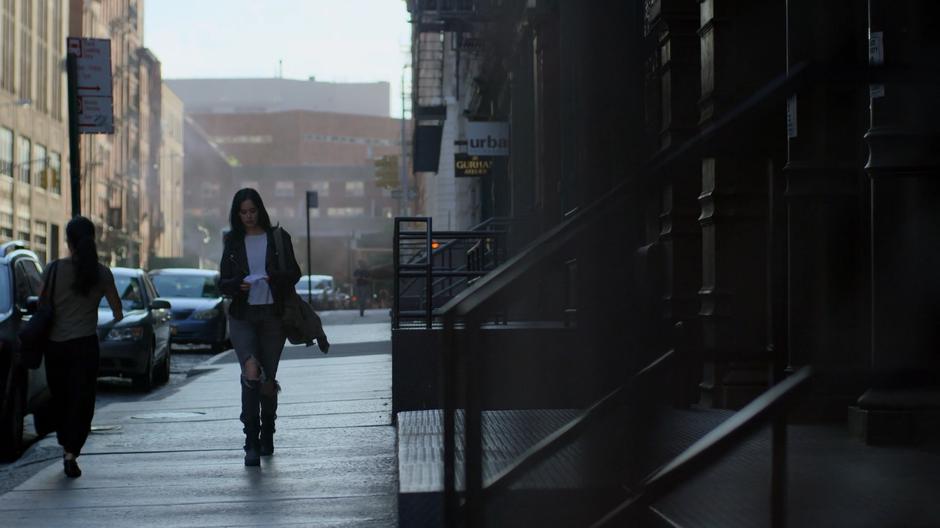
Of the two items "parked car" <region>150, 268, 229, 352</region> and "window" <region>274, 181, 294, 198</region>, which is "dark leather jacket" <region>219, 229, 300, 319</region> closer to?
"parked car" <region>150, 268, 229, 352</region>

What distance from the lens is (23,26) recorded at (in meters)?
59.0

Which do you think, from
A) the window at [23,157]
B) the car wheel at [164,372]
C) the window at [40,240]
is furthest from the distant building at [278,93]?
the car wheel at [164,372]

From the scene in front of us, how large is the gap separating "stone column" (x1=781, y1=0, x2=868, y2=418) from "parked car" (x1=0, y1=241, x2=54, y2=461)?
7812mm

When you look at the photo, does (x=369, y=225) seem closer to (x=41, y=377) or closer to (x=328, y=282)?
(x=328, y=282)

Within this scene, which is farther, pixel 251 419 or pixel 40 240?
pixel 40 240

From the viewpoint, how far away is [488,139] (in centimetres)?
2208

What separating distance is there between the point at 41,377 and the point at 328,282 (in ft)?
176

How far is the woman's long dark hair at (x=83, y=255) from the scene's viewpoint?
30.2 feet

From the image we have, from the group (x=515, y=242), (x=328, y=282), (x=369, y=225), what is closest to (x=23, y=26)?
(x=328, y=282)

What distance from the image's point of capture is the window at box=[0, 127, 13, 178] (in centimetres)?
5572

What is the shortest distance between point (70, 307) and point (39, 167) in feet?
183

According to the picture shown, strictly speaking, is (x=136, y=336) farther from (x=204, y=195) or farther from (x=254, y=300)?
(x=204, y=195)

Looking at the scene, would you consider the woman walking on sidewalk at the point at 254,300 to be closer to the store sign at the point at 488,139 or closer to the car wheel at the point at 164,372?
the car wheel at the point at 164,372

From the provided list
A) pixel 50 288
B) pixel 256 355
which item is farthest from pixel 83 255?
pixel 256 355
